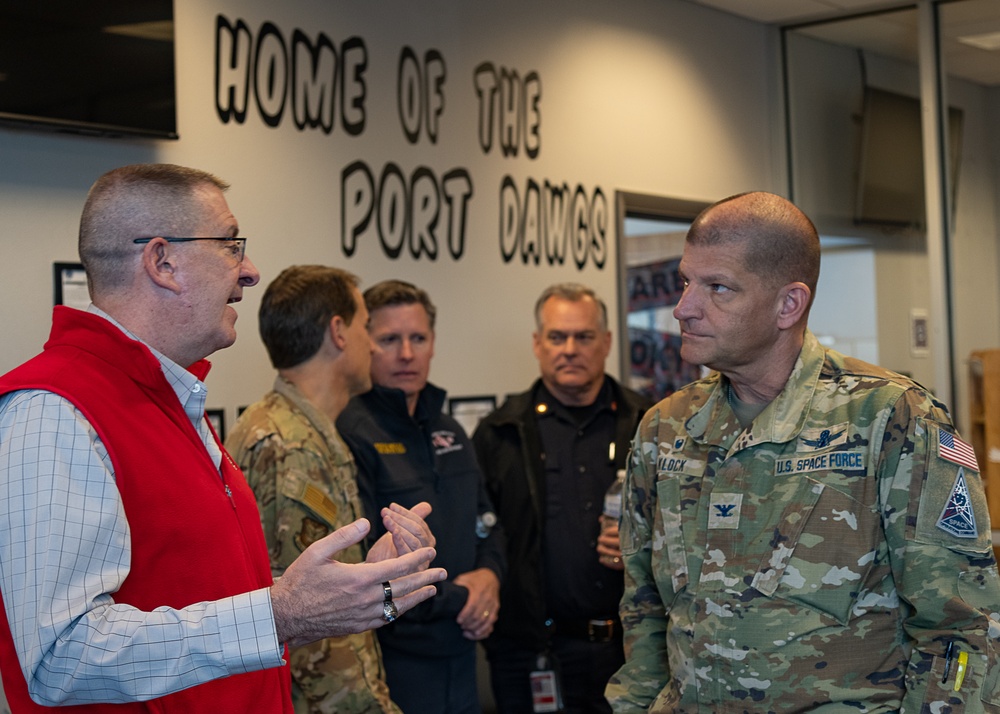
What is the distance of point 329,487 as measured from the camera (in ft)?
8.99

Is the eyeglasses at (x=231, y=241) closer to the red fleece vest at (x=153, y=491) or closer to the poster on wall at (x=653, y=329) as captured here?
the red fleece vest at (x=153, y=491)

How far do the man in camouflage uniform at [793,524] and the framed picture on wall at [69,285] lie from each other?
5.60ft

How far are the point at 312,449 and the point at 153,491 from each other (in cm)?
106

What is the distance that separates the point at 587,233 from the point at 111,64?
94.5 inches

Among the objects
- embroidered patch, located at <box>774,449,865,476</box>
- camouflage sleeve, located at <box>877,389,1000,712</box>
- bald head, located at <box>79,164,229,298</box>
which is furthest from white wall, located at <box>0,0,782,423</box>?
camouflage sleeve, located at <box>877,389,1000,712</box>

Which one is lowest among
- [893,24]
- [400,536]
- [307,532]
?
[307,532]

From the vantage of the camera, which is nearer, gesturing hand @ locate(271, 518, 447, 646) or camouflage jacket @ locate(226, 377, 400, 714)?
gesturing hand @ locate(271, 518, 447, 646)

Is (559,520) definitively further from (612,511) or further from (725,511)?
(725,511)

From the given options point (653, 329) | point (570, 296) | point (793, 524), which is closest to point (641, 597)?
point (793, 524)

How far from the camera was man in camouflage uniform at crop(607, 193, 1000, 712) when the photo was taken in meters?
1.94

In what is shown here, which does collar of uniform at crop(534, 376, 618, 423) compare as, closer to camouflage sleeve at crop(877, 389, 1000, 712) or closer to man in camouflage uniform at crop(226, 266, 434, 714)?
man in camouflage uniform at crop(226, 266, 434, 714)

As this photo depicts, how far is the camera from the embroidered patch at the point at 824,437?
207 cm

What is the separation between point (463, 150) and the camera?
4.33 meters

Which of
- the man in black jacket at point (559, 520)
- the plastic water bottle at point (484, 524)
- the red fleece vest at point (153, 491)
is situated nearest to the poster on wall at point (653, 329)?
the man in black jacket at point (559, 520)
